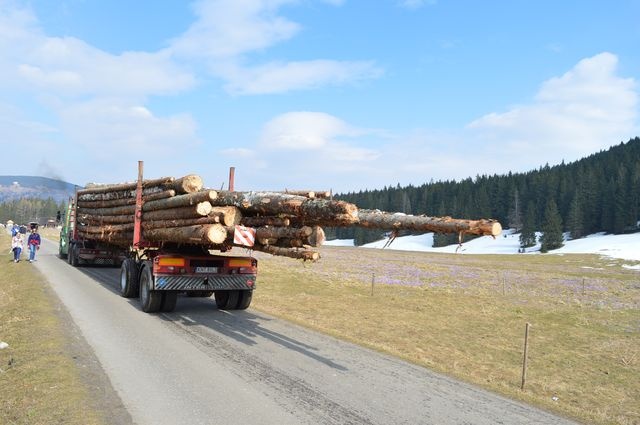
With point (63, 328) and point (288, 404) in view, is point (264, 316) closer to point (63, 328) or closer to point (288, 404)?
point (63, 328)

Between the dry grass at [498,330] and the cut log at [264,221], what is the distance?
304 cm

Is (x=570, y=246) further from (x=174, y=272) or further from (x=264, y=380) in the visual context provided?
(x=264, y=380)

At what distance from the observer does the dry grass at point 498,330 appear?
8.78m

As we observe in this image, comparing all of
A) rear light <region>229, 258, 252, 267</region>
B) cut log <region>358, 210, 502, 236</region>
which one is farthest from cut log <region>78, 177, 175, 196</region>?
cut log <region>358, 210, 502, 236</region>

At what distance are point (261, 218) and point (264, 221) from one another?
0.53 ft

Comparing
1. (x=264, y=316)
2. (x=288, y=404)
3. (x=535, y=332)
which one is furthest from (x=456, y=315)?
(x=288, y=404)

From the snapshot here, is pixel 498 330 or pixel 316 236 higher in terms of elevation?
pixel 316 236

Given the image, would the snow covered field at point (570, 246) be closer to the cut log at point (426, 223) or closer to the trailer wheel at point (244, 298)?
the trailer wheel at point (244, 298)

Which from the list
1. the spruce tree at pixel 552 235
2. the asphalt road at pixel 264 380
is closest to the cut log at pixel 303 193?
the asphalt road at pixel 264 380

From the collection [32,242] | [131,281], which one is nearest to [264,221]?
[131,281]

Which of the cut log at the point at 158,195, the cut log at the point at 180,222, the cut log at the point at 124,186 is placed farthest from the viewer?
the cut log at the point at 124,186

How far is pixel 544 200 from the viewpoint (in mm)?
100875

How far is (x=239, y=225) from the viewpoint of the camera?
30.9 feet

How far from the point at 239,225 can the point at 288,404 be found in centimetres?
449
